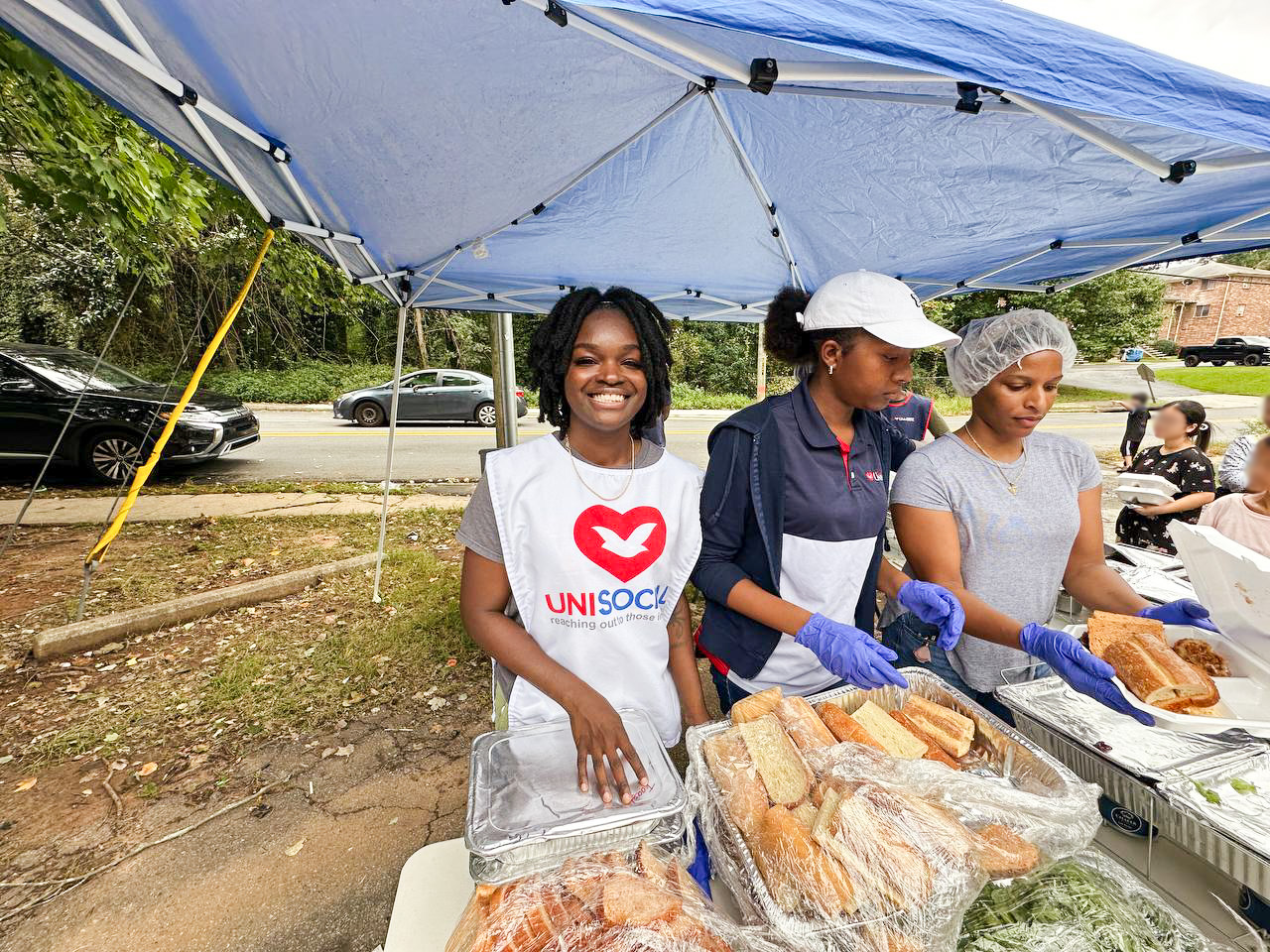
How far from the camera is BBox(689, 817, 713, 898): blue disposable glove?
1.03m

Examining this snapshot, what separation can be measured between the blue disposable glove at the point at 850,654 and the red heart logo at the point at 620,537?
45cm

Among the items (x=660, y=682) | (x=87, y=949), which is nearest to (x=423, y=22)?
(x=660, y=682)

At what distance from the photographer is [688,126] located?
220 cm

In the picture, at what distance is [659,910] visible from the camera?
804mm

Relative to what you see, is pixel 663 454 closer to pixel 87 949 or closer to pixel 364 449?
pixel 87 949

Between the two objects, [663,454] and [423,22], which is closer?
[423,22]

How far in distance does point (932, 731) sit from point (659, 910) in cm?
73

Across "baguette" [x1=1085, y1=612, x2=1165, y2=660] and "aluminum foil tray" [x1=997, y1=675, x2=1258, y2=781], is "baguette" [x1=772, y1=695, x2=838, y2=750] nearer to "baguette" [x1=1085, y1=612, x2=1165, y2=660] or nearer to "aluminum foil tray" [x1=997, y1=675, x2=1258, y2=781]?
"aluminum foil tray" [x1=997, y1=675, x2=1258, y2=781]

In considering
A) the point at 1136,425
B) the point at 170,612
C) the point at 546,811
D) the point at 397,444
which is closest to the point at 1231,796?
the point at 546,811

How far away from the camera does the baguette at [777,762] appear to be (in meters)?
1.03

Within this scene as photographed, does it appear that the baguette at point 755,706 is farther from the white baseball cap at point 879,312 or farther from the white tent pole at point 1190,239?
the white tent pole at point 1190,239

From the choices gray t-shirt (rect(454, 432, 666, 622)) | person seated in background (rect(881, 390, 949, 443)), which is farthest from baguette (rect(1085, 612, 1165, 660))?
person seated in background (rect(881, 390, 949, 443))

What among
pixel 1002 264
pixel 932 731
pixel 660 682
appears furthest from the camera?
pixel 1002 264

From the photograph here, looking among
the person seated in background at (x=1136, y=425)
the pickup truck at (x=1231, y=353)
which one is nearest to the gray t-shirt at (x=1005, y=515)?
the person seated in background at (x=1136, y=425)
